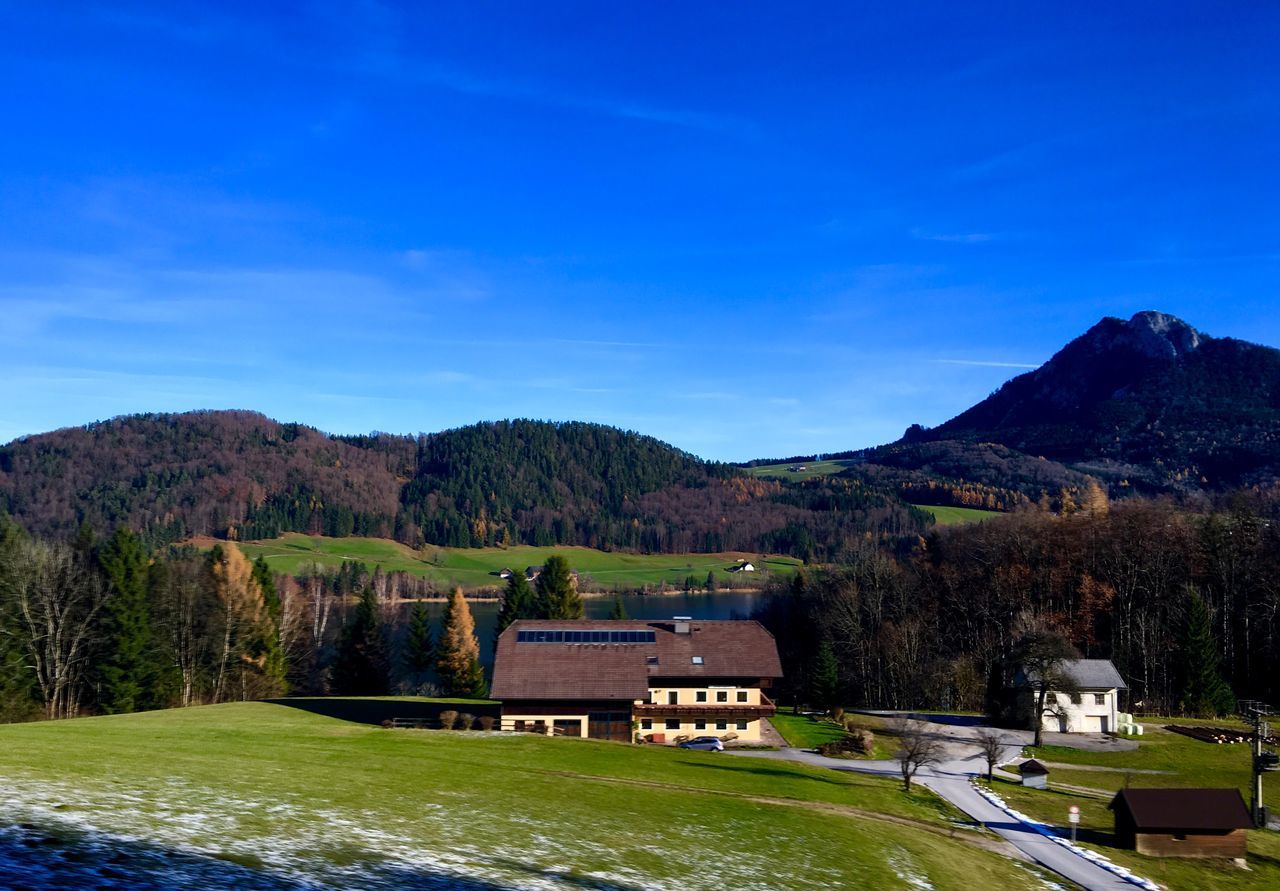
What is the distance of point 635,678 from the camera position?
5753 centimetres

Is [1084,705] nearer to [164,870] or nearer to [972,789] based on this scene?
[972,789]

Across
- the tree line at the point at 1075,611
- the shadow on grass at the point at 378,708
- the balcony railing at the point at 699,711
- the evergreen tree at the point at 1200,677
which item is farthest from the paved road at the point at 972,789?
the shadow on grass at the point at 378,708

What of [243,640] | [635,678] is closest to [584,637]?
[635,678]

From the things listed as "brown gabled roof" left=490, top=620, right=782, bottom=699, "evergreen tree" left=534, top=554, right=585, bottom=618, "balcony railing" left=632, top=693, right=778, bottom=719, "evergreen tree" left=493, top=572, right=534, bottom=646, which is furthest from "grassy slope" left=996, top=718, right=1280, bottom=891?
"evergreen tree" left=493, top=572, right=534, bottom=646

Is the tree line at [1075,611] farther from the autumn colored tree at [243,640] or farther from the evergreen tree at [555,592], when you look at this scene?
the autumn colored tree at [243,640]

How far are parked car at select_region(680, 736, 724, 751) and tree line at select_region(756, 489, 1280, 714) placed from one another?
2434cm

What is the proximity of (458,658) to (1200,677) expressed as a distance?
64.8 metres

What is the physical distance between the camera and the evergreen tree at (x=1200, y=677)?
7388 cm

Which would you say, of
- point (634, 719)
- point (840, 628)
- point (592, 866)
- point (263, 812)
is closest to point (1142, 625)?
point (840, 628)

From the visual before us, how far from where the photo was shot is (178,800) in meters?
22.5

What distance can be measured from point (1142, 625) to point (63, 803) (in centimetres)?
8390

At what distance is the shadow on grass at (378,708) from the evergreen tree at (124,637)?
928cm

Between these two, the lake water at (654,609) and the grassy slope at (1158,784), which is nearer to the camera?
the grassy slope at (1158,784)

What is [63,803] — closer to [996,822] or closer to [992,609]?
[996,822]
